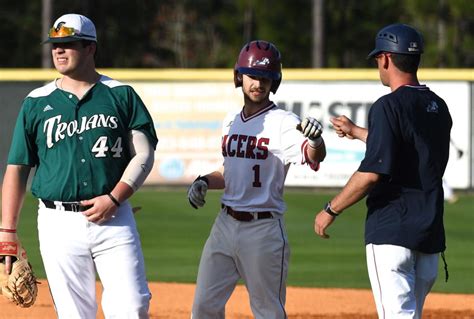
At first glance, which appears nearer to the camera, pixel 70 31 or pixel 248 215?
pixel 70 31

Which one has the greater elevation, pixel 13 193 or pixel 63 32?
pixel 63 32

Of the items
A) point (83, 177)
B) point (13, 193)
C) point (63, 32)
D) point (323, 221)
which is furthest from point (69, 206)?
point (323, 221)

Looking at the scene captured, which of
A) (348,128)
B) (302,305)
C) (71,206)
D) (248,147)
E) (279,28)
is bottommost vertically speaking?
(279,28)

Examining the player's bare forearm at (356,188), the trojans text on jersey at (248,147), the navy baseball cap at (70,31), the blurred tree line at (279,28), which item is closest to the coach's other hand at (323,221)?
the player's bare forearm at (356,188)

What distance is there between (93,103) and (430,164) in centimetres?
166

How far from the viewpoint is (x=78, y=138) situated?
5.90 m

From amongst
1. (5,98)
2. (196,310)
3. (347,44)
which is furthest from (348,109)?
(347,44)

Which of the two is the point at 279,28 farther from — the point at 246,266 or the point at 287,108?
the point at 246,266

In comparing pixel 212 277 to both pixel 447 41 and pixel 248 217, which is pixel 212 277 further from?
pixel 447 41

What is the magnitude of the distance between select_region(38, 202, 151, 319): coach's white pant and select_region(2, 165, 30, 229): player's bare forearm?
0.15m

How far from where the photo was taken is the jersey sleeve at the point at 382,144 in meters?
5.69

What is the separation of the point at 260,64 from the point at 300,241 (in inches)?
307

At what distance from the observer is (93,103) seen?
5.94m

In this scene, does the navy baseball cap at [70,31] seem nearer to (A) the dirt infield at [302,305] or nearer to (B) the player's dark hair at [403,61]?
(B) the player's dark hair at [403,61]
